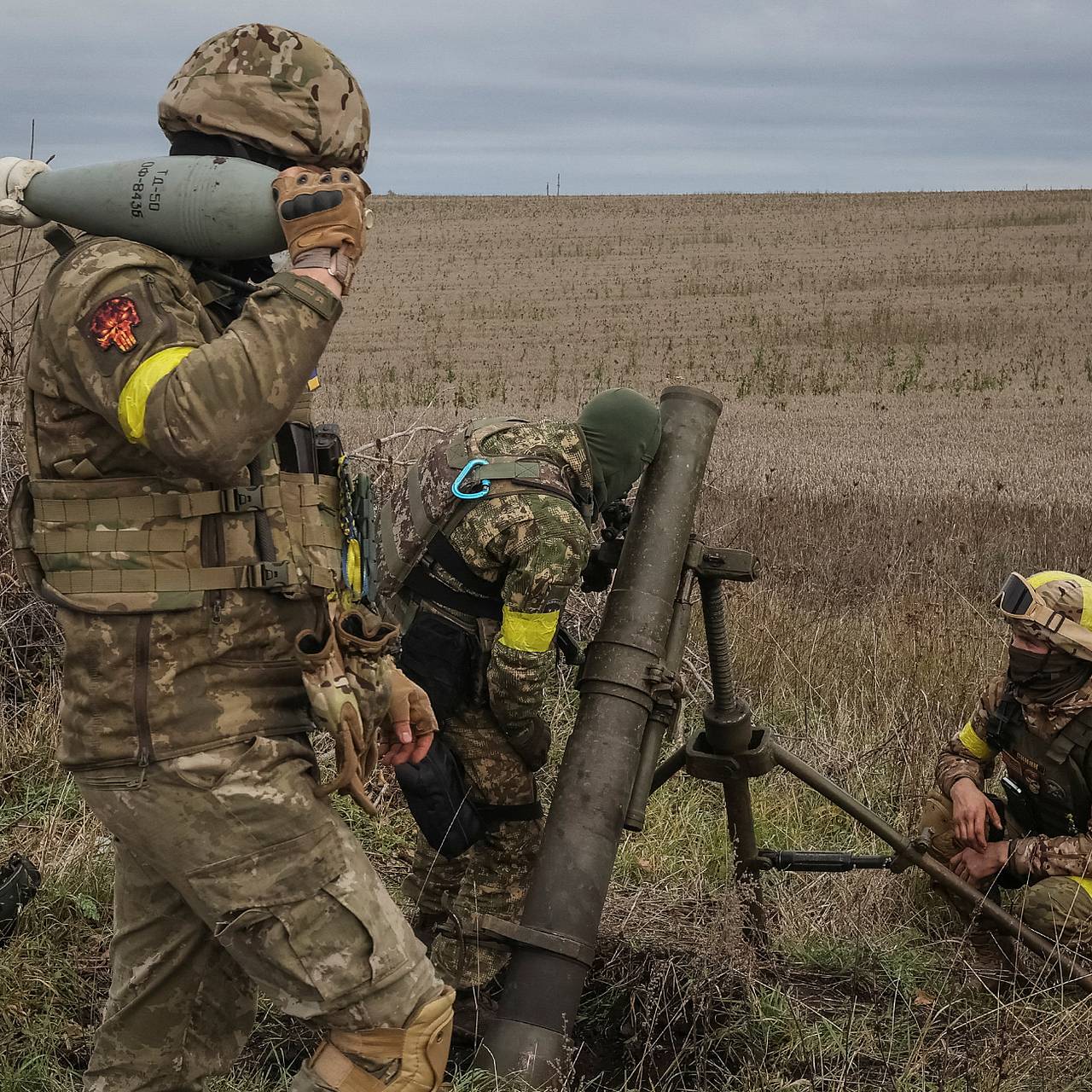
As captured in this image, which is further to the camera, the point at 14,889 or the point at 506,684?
the point at 506,684

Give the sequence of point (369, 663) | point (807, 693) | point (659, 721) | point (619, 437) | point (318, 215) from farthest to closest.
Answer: point (807, 693) < point (619, 437) < point (659, 721) < point (369, 663) < point (318, 215)

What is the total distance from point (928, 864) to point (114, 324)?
116 inches

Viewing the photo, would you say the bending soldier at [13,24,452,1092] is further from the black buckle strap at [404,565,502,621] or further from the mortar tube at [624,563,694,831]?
the black buckle strap at [404,565,502,621]

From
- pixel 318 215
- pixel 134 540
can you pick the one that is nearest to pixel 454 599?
pixel 134 540

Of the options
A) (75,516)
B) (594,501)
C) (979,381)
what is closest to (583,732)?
A: (594,501)

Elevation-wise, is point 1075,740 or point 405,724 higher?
point 405,724

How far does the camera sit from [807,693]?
619cm

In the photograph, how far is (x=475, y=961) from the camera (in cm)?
425

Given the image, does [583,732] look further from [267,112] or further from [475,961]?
[267,112]

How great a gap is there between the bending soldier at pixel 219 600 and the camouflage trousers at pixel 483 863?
1.71 m

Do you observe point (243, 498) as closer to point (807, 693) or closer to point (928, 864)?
point (928, 864)

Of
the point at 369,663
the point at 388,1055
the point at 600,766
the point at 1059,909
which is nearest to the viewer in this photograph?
the point at 388,1055

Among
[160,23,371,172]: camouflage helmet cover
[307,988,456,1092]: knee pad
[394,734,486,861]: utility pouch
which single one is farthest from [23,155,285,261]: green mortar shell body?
[394,734,486,861]: utility pouch

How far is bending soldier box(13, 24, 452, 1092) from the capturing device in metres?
2.30
